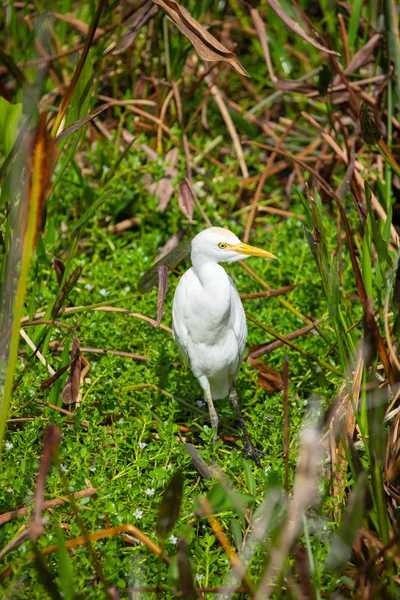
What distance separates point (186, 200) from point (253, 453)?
38.3 inches

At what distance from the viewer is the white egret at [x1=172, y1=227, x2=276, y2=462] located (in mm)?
2396

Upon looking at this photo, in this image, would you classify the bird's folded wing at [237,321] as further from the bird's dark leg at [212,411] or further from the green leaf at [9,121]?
the green leaf at [9,121]

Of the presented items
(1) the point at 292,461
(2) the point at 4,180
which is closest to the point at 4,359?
(2) the point at 4,180

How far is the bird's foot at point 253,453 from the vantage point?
2.54 m

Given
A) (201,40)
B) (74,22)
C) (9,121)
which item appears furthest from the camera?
(74,22)

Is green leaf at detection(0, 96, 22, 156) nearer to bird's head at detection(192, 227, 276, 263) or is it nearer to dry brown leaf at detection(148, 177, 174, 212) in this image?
bird's head at detection(192, 227, 276, 263)

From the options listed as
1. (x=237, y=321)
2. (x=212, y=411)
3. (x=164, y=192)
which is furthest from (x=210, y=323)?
(x=164, y=192)

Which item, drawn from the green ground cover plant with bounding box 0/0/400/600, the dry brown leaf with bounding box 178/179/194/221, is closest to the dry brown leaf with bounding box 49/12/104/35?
the green ground cover plant with bounding box 0/0/400/600

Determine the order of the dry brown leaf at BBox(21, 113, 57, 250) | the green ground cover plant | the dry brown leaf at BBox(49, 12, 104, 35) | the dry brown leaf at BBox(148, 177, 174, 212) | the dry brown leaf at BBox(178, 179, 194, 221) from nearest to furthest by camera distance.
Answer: the dry brown leaf at BBox(21, 113, 57, 250), the green ground cover plant, the dry brown leaf at BBox(178, 179, 194, 221), the dry brown leaf at BBox(148, 177, 174, 212), the dry brown leaf at BBox(49, 12, 104, 35)

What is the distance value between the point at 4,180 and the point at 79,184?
139cm

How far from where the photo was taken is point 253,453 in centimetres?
256

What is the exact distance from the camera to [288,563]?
6.21ft

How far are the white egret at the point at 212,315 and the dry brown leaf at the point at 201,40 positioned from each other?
24.1 inches

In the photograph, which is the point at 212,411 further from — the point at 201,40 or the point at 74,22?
the point at 74,22
